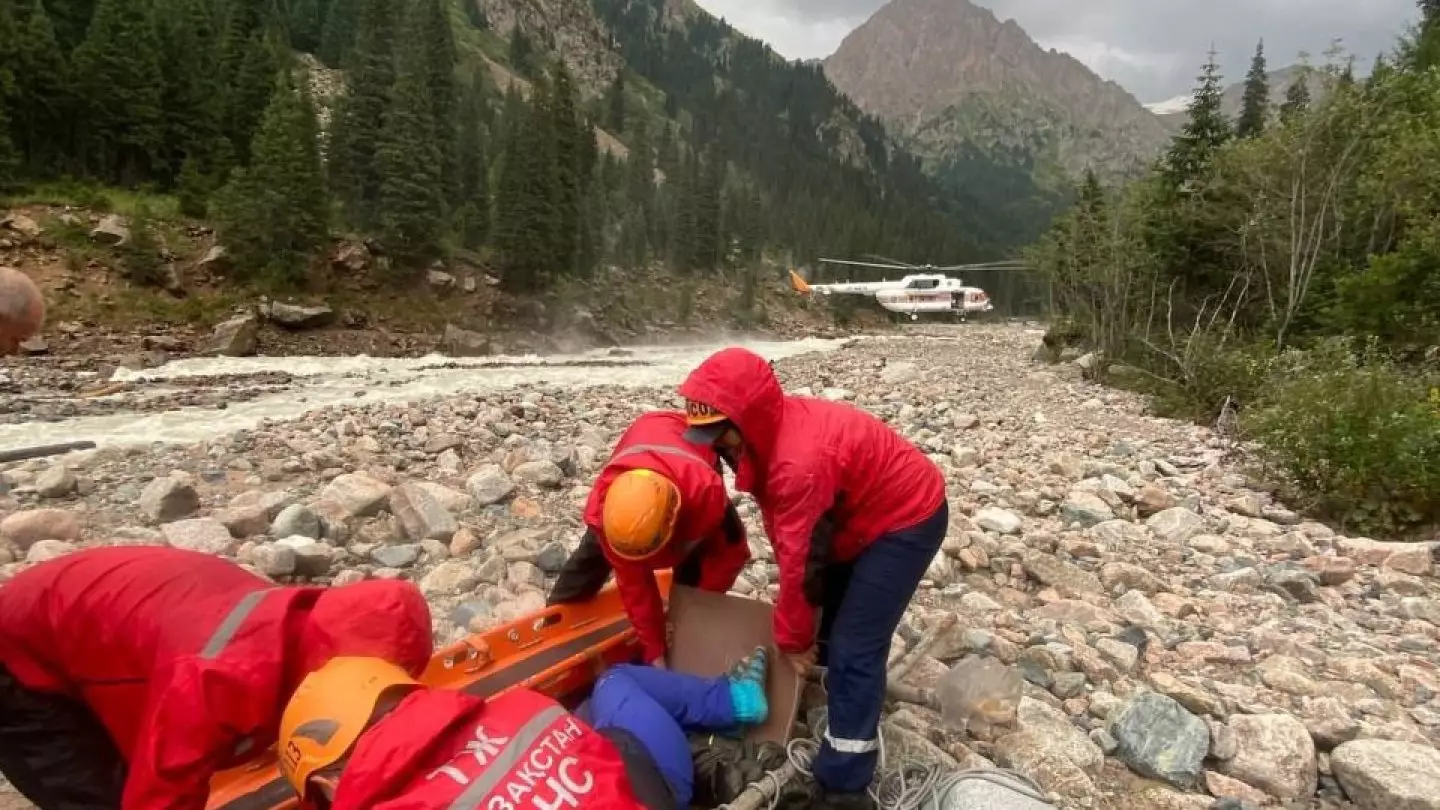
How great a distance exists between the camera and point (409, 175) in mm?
35094

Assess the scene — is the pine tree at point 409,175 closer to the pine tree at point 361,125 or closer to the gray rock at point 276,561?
the pine tree at point 361,125

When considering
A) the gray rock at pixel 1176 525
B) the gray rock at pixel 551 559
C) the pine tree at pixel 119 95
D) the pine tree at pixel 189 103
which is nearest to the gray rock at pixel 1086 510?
the gray rock at pixel 1176 525

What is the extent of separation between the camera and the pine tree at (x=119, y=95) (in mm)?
34188

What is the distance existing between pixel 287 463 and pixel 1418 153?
652 inches

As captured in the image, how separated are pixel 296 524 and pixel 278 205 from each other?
94.1 feet

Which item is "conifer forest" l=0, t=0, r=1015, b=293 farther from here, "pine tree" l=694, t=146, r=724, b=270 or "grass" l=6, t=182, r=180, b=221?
"grass" l=6, t=182, r=180, b=221

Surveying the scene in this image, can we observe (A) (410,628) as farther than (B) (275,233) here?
No

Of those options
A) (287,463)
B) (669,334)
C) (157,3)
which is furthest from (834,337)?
(287,463)

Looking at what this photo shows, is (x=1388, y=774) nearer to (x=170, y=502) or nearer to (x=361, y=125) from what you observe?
(x=170, y=502)

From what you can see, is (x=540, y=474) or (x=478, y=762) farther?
(x=540, y=474)

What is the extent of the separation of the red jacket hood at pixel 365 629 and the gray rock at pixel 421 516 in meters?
4.01

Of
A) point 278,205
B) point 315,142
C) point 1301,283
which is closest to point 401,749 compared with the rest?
point 1301,283

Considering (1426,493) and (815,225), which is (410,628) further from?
(815,225)

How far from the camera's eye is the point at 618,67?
4825 inches
